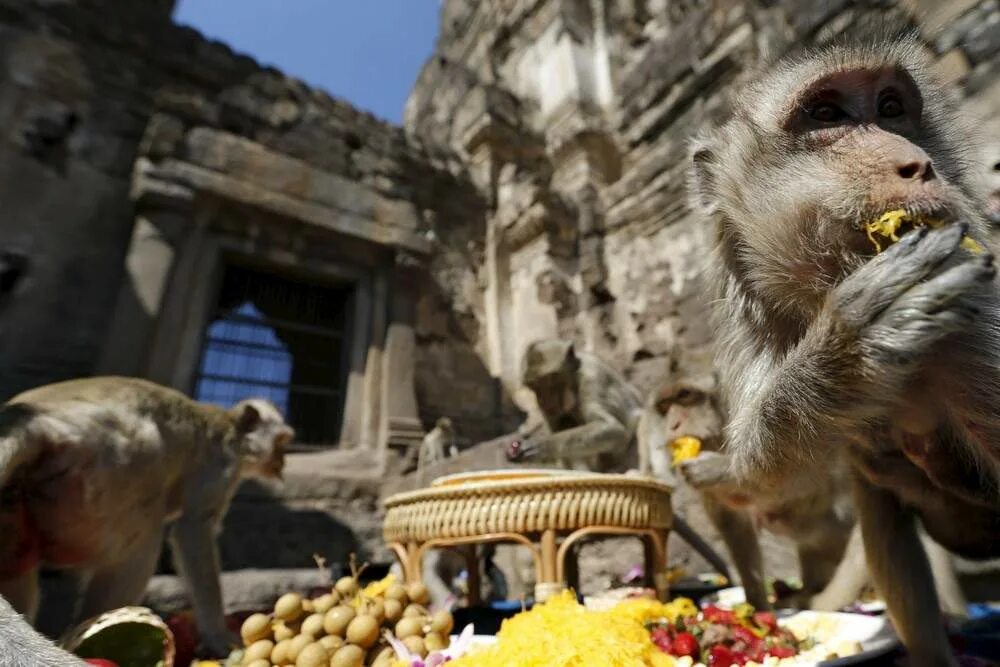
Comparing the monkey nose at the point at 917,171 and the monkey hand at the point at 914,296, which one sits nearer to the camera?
the monkey hand at the point at 914,296

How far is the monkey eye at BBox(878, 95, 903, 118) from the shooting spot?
1.34 metres

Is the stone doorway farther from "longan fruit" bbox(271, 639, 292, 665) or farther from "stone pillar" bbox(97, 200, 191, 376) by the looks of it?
"longan fruit" bbox(271, 639, 292, 665)

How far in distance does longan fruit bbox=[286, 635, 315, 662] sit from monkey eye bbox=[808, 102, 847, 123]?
→ 1.85m

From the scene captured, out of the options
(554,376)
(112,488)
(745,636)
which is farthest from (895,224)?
(112,488)

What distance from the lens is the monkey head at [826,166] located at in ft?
3.64

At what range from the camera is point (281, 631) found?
1502 mm

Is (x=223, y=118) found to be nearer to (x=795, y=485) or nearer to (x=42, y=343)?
(x=42, y=343)

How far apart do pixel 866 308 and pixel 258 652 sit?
1605 millimetres

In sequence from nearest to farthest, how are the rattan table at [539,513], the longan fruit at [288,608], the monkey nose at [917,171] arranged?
the monkey nose at [917,171]
the longan fruit at [288,608]
the rattan table at [539,513]

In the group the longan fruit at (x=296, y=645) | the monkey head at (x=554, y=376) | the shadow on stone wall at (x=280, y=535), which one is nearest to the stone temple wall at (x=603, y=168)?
A: the monkey head at (x=554, y=376)

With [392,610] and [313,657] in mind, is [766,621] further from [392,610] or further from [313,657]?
[313,657]

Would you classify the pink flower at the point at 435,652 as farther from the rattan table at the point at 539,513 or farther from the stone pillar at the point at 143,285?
the stone pillar at the point at 143,285

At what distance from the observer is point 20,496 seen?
1982 mm

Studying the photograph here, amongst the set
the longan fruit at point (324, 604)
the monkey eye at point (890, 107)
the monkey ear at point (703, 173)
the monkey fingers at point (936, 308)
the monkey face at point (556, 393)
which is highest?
the monkey ear at point (703, 173)
